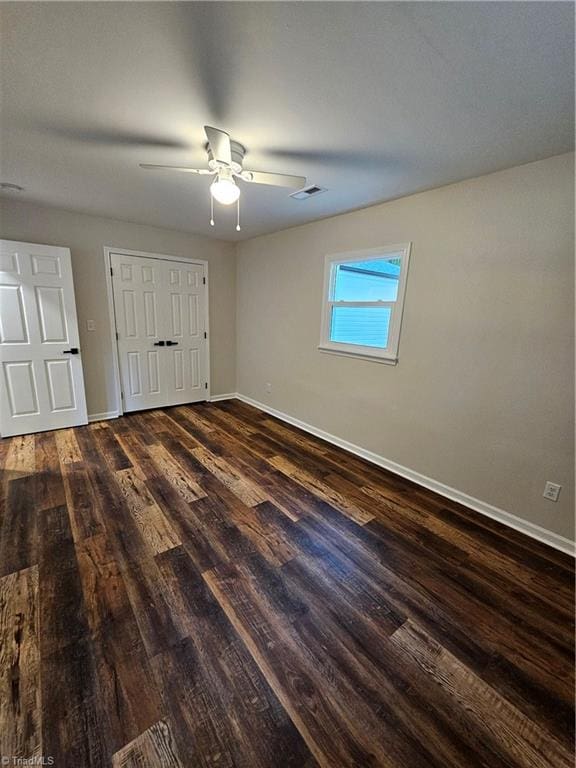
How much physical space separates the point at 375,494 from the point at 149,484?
1.92 metres

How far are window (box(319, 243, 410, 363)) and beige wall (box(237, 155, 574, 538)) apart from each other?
0.33 ft

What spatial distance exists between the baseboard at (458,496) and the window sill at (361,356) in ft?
3.13

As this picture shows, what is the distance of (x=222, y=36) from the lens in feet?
3.71

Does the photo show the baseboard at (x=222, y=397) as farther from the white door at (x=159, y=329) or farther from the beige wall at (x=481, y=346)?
the beige wall at (x=481, y=346)

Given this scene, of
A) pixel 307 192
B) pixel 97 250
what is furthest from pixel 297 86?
pixel 97 250

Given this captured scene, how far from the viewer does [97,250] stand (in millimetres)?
3580

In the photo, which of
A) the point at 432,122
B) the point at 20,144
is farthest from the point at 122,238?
the point at 432,122

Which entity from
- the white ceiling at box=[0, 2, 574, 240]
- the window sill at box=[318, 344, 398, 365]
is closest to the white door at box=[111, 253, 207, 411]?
the white ceiling at box=[0, 2, 574, 240]

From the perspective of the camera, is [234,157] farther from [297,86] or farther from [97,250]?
[97,250]

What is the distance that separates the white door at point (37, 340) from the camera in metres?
3.07

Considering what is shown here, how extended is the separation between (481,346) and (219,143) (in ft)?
7.09

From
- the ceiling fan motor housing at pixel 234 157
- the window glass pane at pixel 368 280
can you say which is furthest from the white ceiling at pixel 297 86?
the window glass pane at pixel 368 280

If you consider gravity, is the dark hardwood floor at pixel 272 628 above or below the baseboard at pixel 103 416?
below

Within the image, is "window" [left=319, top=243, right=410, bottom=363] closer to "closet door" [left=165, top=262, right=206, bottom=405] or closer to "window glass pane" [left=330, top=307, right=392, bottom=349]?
"window glass pane" [left=330, top=307, right=392, bottom=349]
